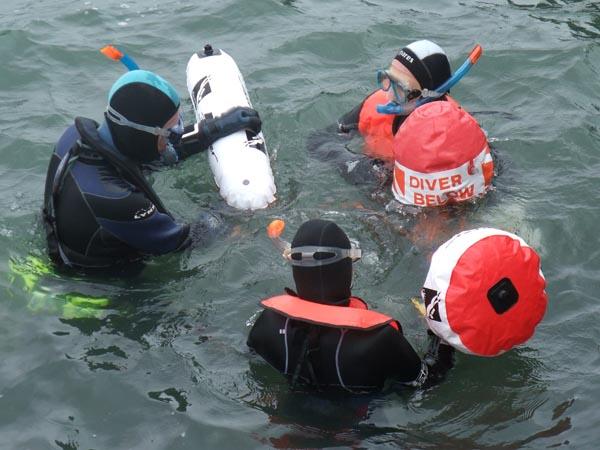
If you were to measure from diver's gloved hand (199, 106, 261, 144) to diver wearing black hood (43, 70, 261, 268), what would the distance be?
1.15 meters

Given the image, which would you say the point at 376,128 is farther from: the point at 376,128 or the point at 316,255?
the point at 316,255

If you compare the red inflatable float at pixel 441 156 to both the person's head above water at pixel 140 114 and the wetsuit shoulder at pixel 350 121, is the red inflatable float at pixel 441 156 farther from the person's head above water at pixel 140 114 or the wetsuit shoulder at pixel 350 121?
the person's head above water at pixel 140 114

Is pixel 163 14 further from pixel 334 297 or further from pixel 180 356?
pixel 334 297

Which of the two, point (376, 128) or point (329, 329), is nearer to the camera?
point (329, 329)

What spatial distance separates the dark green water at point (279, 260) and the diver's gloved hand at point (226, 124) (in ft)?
1.38

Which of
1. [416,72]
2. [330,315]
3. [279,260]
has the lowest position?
[279,260]

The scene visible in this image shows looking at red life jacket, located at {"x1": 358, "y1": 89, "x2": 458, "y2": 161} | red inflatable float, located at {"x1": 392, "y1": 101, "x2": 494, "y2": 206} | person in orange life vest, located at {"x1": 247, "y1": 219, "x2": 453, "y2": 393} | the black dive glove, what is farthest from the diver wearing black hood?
red life jacket, located at {"x1": 358, "y1": 89, "x2": 458, "y2": 161}

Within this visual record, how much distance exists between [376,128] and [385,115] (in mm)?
136

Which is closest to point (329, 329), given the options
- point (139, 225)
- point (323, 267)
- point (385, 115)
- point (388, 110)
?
point (323, 267)

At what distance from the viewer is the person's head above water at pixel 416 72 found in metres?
5.96

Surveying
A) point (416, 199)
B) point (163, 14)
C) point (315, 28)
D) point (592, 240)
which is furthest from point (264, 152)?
point (163, 14)

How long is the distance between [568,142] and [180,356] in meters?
3.89

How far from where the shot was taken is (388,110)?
5.98 m

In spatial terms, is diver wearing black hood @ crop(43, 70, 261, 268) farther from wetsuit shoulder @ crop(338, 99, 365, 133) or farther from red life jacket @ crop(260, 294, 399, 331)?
wetsuit shoulder @ crop(338, 99, 365, 133)
